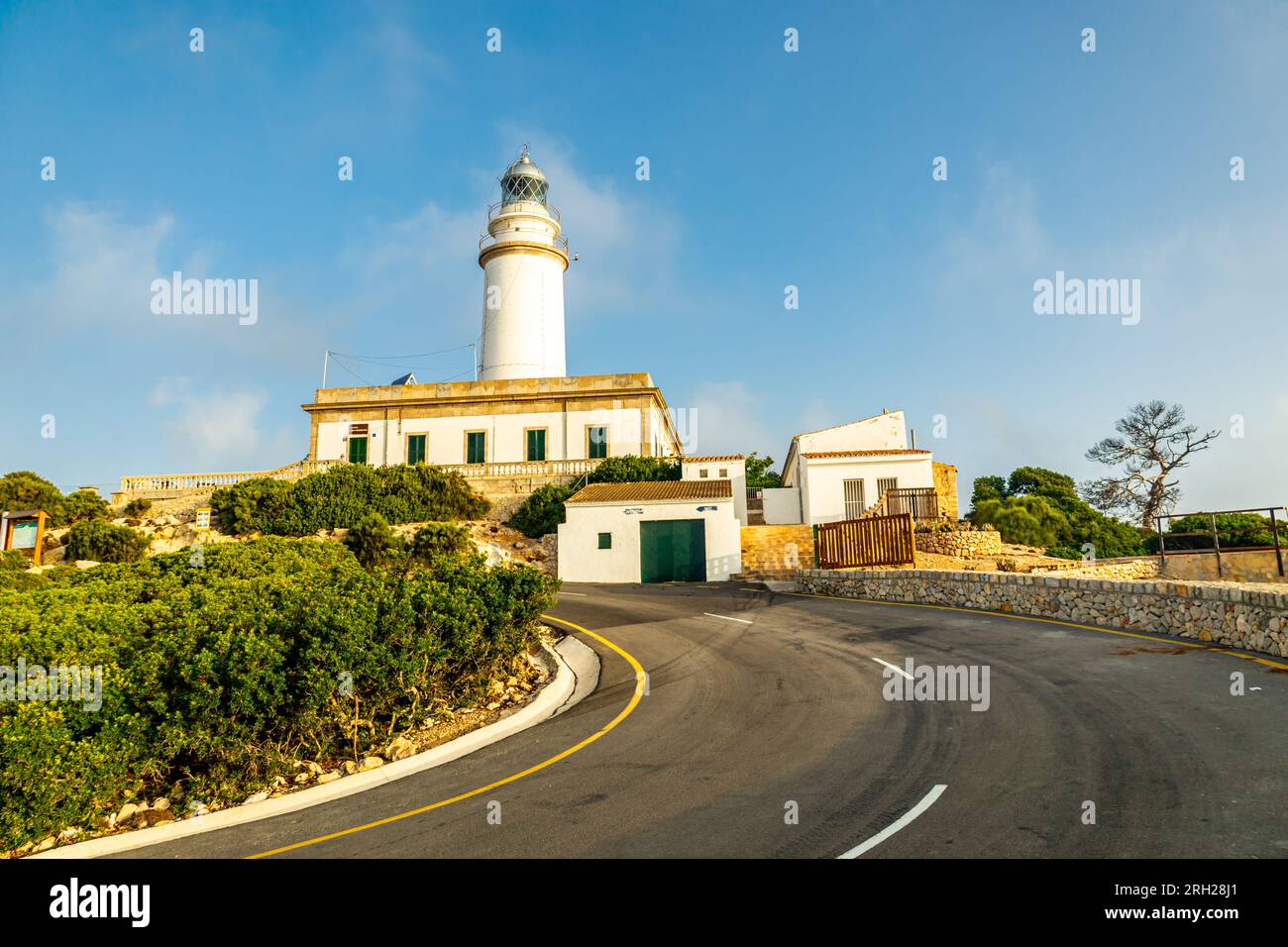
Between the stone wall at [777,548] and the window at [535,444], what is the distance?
16.0m

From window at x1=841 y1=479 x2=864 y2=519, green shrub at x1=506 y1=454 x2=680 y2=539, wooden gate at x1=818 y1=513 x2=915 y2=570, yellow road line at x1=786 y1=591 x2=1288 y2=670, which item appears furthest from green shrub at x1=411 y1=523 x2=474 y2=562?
window at x1=841 y1=479 x2=864 y2=519

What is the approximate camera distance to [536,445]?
136 feet

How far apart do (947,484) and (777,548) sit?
11.3 m

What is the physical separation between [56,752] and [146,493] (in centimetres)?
3897

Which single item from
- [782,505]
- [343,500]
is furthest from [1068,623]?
[343,500]

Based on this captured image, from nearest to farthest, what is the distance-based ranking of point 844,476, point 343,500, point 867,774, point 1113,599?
1. point 867,774
2. point 1113,599
3. point 844,476
4. point 343,500

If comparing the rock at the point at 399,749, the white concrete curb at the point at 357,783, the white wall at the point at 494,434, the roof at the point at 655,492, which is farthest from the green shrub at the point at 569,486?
the rock at the point at 399,749

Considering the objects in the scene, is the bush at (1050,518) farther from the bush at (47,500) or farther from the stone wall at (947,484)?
the bush at (47,500)

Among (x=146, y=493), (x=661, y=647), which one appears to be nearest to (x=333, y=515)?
(x=146, y=493)

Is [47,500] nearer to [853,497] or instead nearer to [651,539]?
[651,539]

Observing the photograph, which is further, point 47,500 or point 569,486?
point 569,486
